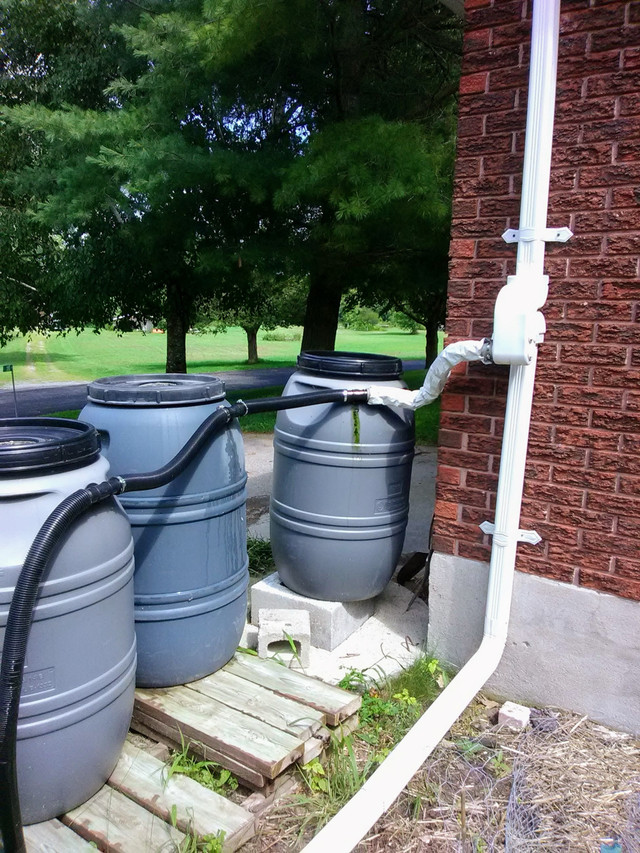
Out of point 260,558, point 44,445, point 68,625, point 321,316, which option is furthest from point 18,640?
point 321,316

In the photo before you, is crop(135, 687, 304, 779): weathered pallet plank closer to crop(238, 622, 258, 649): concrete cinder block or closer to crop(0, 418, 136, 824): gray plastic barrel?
crop(0, 418, 136, 824): gray plastic barrel

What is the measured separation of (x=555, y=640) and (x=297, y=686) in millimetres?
1119

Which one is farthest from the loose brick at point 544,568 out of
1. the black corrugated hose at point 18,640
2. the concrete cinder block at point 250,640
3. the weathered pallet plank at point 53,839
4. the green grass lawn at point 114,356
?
the green grass lawn at point 114,356

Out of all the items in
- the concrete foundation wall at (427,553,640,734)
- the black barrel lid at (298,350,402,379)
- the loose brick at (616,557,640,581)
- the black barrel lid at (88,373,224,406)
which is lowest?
the concrete foundation wall at (427,553,640,734)

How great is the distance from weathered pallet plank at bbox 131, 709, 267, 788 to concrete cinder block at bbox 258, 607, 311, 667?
65cm

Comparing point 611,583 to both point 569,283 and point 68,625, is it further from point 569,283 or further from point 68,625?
Answer: point 68,625

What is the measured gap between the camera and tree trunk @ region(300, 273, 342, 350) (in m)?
9.51

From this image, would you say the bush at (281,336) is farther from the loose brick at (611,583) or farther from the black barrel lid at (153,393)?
the loose brick at (611,583)

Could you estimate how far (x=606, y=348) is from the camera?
103 inches

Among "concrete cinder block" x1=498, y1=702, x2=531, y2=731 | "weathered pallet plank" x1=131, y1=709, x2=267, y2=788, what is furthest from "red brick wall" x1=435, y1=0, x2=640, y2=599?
"weathered pallet plank" x1=131, y1=709, x2=267, y2=788

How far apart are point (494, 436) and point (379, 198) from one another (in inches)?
126

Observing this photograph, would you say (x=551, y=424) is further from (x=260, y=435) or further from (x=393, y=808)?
(x=260, y=435)

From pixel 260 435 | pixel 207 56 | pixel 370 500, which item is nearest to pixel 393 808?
pixel 370 500

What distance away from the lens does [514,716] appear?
282 centimetres
